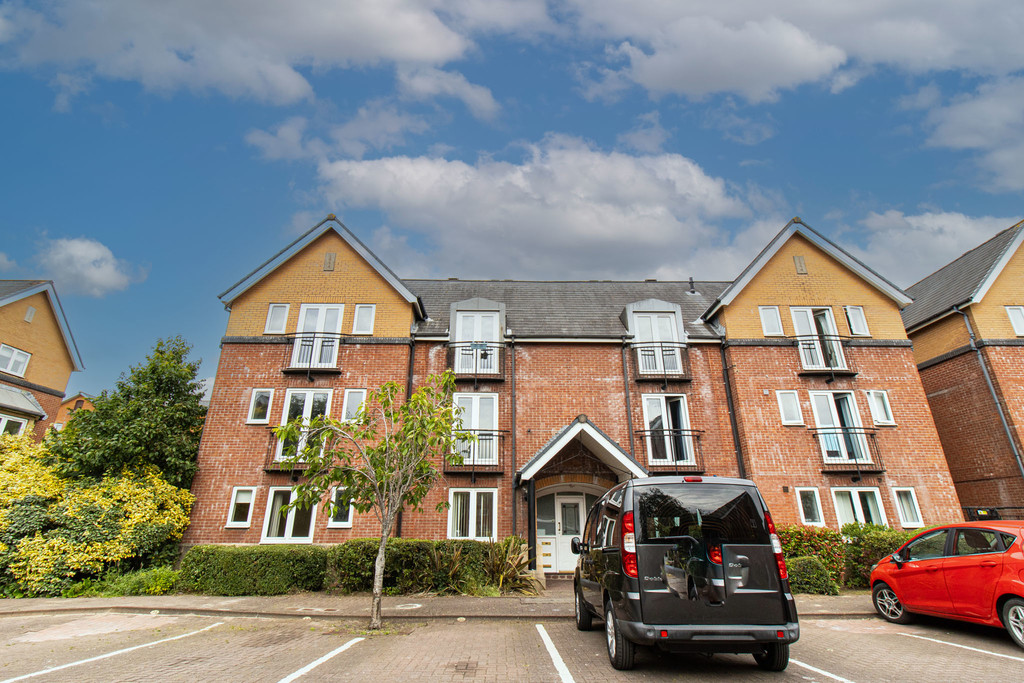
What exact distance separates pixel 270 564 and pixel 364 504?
5179 mm

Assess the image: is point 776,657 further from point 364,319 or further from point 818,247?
point 818,247

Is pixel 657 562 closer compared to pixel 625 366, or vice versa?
pixel 657 562

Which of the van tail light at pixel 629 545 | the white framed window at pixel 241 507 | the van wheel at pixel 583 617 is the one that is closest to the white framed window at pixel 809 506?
the van wheel at pixel 583 617

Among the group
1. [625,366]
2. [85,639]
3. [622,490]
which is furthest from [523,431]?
[85,639]

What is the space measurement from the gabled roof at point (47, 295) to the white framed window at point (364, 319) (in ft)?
49.5

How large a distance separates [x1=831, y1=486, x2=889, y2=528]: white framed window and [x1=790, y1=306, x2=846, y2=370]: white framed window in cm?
388

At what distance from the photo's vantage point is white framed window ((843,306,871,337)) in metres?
17.0

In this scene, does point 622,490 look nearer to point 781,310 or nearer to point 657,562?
point 657,562

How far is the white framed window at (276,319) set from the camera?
16875 millimetres

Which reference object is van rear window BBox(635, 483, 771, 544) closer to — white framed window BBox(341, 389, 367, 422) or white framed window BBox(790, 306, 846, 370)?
white framed window BBox(341, 389, 367, 422)

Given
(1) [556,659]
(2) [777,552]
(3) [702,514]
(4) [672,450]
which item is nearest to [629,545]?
(3) [702,514]

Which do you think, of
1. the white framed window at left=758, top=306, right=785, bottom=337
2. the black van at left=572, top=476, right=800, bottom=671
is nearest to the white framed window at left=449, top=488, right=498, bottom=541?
the black van at left=572, top=476, right=800, bottom=671

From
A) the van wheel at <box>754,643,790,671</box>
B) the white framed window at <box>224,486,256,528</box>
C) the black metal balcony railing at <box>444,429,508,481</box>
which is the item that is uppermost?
the black metal balcony railing at <box>444,429,508,481</box>

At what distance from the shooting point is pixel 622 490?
5957 millimetres
